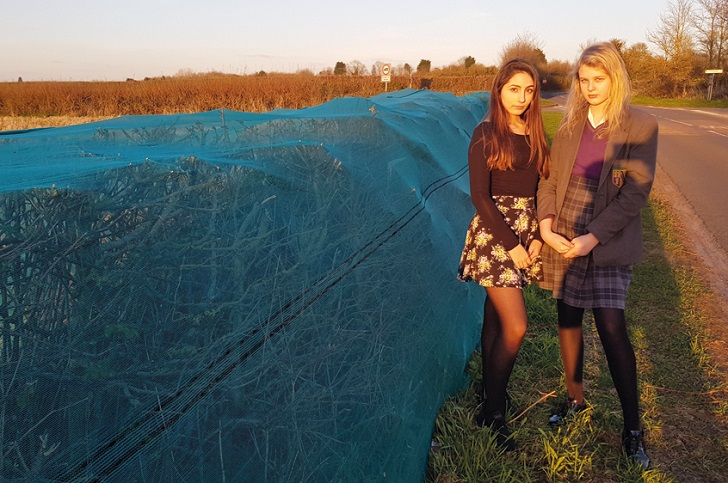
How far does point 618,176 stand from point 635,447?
3.96 feet

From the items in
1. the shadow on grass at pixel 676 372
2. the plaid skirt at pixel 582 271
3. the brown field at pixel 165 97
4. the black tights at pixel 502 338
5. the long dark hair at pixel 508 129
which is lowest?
the shadow on grass at pixel 676 372

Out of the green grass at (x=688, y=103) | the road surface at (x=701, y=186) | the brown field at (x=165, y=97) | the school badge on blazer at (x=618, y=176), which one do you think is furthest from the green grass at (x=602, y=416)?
the green grass at (x=688, y=103)

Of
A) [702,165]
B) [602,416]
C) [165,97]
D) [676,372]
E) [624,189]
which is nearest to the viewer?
[624,189]

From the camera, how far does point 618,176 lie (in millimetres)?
2727

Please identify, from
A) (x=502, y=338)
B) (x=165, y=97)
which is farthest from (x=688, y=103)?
(x=502, y=338)

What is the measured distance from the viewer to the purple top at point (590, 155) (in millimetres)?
2791

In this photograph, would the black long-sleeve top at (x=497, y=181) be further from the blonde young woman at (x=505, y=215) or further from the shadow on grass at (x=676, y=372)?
the shadow on grass at (x=676, y=372)

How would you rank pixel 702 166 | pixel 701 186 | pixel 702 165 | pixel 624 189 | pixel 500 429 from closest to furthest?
pixel 624 189 < pixel 500 429 < pixel 701 186 < pixel 702 166 < pixel 702 165

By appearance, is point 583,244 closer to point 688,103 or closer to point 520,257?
point 520,257

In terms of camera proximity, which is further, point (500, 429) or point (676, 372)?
point (676, 372)

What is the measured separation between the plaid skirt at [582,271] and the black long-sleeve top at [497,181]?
0.66 feet

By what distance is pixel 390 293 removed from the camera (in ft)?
8.27

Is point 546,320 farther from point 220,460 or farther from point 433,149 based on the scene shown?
point 220,460

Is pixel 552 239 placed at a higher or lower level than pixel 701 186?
higher
